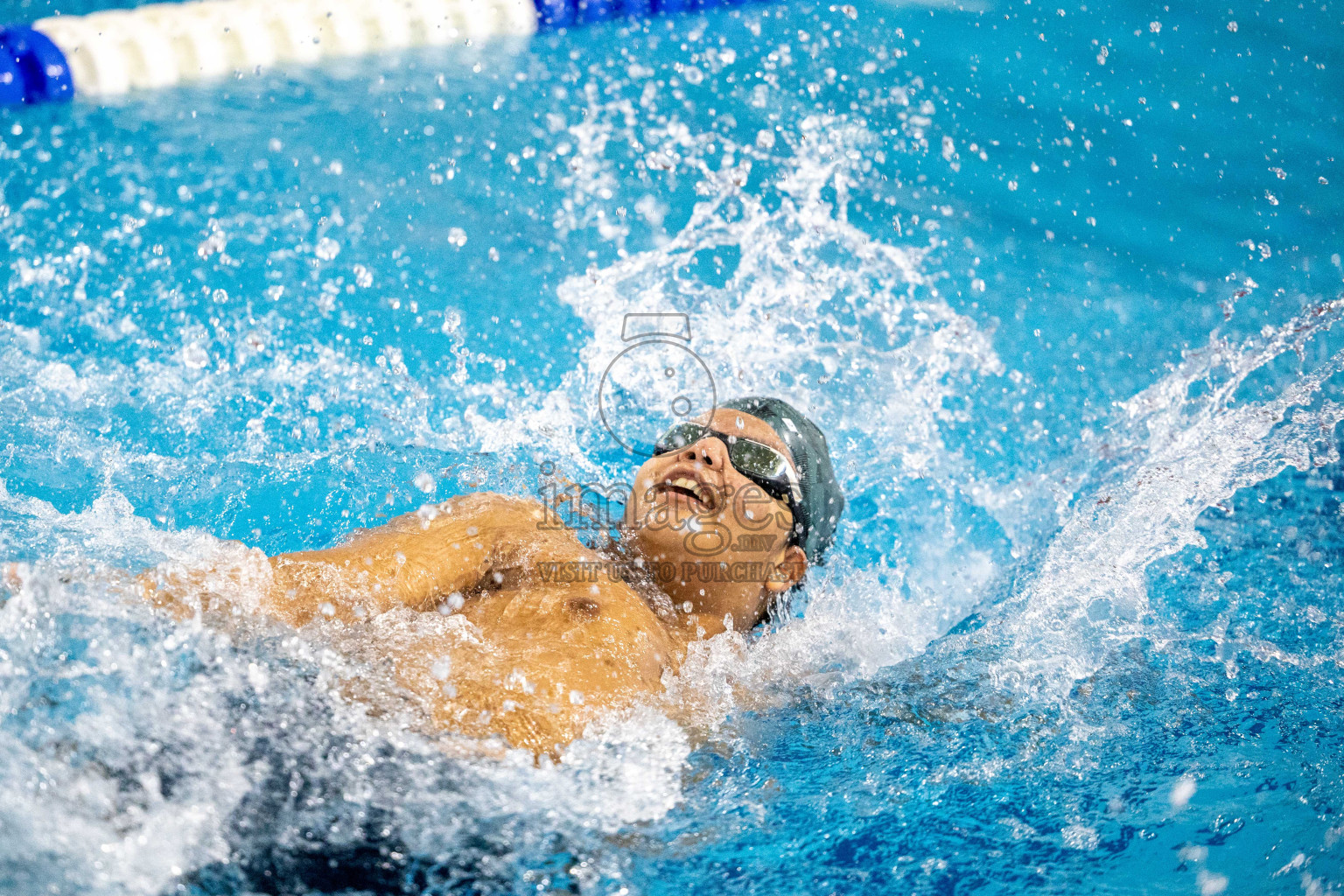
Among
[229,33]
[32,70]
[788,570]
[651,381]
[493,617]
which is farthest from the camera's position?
[229,33]

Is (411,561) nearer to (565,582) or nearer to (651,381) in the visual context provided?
(565,582)

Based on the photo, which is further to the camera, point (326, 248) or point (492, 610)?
point (326, 248)

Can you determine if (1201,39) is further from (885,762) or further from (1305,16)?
(885,762)

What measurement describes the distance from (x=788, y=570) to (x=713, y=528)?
286mm

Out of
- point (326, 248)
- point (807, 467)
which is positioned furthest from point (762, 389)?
point (326, 248)

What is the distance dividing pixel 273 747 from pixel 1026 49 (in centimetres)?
568

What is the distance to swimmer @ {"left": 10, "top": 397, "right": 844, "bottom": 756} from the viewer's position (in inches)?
77.1

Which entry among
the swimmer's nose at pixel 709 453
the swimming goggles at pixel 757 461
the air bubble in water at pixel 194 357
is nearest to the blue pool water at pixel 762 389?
the air bubble in water at pixel 194 357

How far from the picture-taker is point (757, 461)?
2525mm

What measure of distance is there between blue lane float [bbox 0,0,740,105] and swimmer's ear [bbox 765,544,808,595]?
13.5 ft

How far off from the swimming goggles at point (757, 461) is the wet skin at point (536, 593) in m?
0.03

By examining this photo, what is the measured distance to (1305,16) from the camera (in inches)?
239

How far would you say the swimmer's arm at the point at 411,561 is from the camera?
7.09ft

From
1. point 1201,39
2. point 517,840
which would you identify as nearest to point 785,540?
point 517,840
